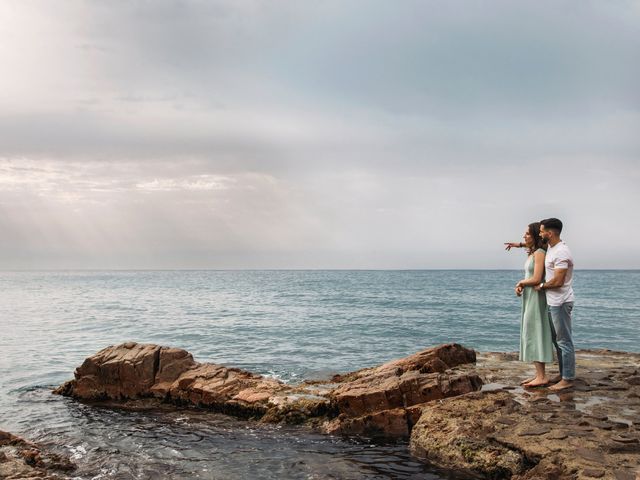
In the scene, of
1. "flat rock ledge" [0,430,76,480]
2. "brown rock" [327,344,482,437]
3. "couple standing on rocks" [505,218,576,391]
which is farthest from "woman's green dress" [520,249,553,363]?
"flat rock ledge" [0,430,76,480]

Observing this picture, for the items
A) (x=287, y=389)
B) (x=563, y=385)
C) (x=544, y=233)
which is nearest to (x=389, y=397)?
(x=287, y=389)

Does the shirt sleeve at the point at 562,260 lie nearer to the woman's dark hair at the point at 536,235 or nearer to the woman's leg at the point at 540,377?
the woman's dark hair at the point at 536,235

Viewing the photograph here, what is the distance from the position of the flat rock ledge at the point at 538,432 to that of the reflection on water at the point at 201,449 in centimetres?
60

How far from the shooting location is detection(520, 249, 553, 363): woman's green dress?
9.94m

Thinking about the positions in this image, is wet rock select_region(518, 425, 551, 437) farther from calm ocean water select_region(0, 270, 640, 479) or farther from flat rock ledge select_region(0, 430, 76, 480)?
flat rock ledge select_region(0, 430, 76, 480)

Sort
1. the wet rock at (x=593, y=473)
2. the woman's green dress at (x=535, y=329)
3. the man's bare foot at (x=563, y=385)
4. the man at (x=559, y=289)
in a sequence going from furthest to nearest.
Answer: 1. the woman's green dress at (x=535, y=329)
2. the man's bare foot at (x=563, y=385)
3. the man at (x=559, y=289)
4. the wet rock at (x=593, y=473)

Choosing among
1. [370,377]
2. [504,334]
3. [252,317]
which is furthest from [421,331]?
[370,377]

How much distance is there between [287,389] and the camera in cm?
1163

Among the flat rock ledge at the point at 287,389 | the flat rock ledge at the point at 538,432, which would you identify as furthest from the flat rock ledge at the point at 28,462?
the flat rock ledge at the point at 538,432

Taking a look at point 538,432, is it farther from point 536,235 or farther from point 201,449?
point 201,449

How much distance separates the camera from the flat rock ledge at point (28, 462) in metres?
7.18

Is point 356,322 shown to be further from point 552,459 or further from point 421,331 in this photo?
point 552,459

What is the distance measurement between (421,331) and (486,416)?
68.9 feet

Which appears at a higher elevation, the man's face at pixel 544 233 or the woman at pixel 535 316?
the man's face at pixel 544 233
